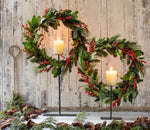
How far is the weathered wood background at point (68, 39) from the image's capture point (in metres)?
1.53

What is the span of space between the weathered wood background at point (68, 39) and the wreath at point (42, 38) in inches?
6.0

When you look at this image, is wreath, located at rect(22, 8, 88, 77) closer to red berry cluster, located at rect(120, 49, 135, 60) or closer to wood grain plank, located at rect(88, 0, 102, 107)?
wood grain plank, located at rect(88, 0, 102, 107)

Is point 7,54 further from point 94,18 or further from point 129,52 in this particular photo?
point 129,52

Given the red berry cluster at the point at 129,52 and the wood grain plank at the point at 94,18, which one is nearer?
the red berry cluster at the point at 129,52

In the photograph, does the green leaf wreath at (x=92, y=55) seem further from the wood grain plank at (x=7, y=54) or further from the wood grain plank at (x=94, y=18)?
the wood grain plank at (x=7, y=54)

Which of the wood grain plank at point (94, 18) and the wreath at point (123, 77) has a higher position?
the wood grain plank at point (94, 18)

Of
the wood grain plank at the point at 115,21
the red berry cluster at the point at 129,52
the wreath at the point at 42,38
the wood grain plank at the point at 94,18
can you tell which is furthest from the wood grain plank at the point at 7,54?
the red berry cluster at the point at 129,52

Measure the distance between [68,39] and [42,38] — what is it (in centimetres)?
25

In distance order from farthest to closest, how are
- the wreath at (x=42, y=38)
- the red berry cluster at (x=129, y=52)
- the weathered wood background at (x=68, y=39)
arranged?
the weathered wood background at (x=68, y=39)
the wreath at (x=42, y=38)
the red berry cluster at (x=129, y=52)

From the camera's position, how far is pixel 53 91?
1593mm

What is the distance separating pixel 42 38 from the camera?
55.2 inches

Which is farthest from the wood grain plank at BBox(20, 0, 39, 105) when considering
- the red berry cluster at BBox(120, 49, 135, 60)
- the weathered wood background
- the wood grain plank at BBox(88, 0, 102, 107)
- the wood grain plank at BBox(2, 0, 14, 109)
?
the red berry cluster at BBox(120, 49, 135, 60)

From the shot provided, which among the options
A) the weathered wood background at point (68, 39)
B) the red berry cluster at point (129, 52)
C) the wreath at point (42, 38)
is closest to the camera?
the red berry cluster at point (129, 52)

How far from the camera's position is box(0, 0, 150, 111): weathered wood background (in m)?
1.53
